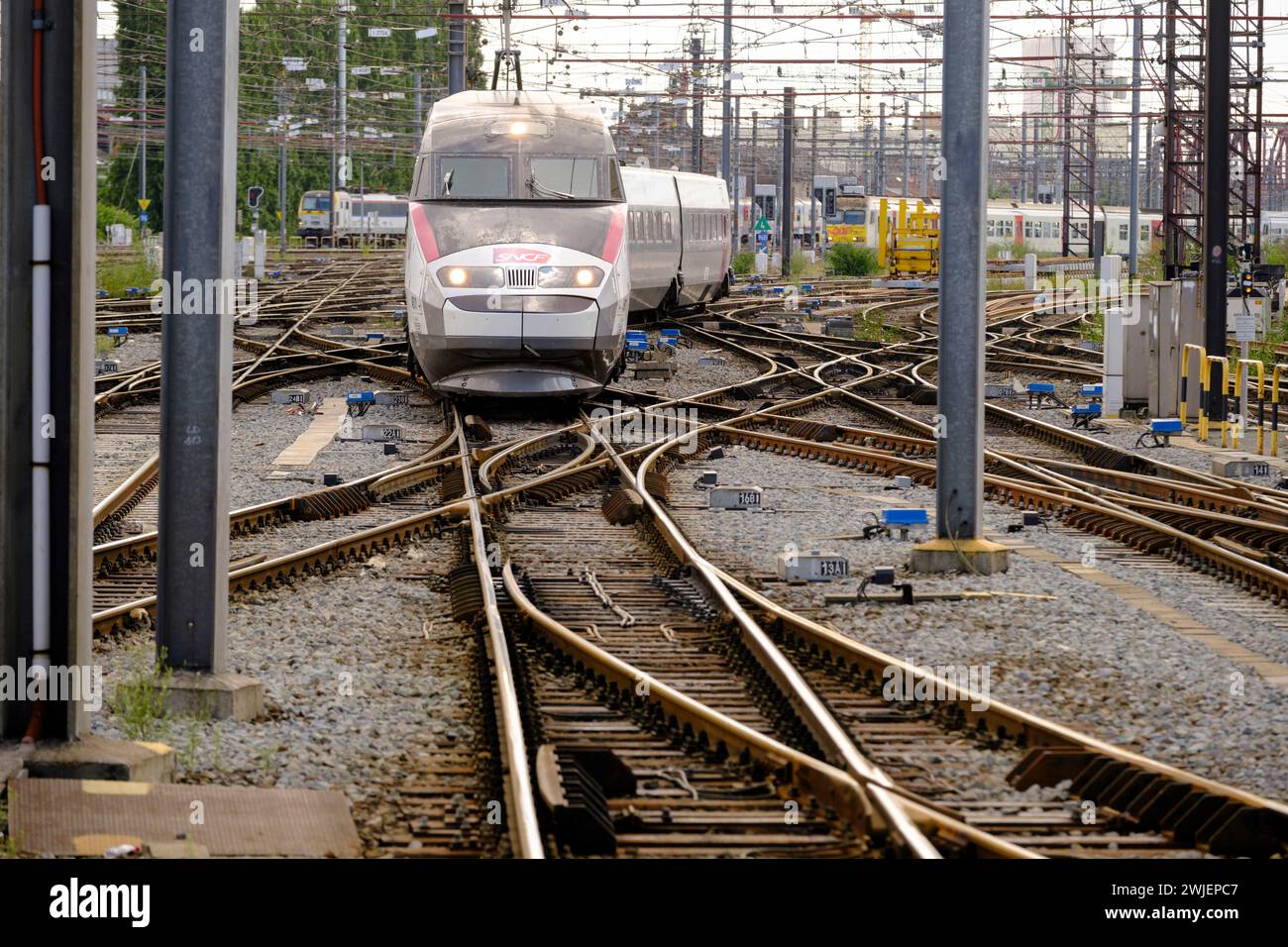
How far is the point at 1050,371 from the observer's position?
25.0 m

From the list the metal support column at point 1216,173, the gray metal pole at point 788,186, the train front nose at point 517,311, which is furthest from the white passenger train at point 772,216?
the train front nose at point 517,311

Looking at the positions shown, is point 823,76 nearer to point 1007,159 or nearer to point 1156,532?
point 1156,532

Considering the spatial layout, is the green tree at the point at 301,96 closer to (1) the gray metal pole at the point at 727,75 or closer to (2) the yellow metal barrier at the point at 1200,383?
(1) the gray metal pole at the point at 727,75

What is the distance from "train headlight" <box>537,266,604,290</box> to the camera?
16.9 meters

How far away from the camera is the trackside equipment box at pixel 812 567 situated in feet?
33.7

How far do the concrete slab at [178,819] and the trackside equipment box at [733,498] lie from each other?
7280 mm

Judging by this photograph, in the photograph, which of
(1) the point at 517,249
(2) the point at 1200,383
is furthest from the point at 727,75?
(1) the point at 517,249

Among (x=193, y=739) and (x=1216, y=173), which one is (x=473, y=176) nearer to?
(x=1216, y=173)

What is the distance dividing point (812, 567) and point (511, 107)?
9.67 metres

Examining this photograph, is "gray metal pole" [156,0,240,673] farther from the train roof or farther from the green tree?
the green tree

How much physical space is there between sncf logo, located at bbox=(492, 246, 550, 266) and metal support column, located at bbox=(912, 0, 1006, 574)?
261 inches

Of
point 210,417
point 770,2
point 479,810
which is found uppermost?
point 770,2
